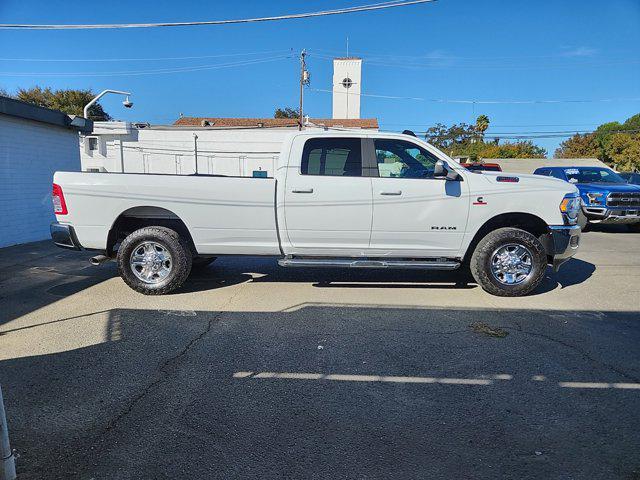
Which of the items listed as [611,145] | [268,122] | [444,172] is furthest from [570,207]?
[611,145]

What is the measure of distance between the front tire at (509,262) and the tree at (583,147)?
6825 centimetres

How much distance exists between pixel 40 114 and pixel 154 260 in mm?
6883

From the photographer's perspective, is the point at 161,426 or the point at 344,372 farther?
the point at 344,372

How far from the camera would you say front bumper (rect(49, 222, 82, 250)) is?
18.5 ft

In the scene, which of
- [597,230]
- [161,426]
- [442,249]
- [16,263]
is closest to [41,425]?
[161,426]

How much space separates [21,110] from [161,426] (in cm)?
957

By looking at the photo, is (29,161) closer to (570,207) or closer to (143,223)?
(143,223)

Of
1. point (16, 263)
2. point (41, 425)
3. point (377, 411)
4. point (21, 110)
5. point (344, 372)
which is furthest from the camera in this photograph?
point (21, 110)

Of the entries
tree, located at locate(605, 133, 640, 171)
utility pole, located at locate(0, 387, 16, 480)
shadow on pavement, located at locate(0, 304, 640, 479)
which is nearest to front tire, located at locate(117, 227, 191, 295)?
shadow on pavement, located at locate(0, 304, 640, 479)

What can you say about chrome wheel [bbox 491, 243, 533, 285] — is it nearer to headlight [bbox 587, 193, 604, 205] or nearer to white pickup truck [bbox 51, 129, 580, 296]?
white pickup truck [bbox 51, 129, 580, 296]

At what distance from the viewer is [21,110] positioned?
945cm

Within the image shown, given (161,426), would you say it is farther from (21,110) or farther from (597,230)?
(597,230)

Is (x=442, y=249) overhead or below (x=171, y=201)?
below

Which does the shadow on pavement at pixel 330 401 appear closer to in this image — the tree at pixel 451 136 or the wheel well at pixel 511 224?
the wheel well at pixel 511 224
